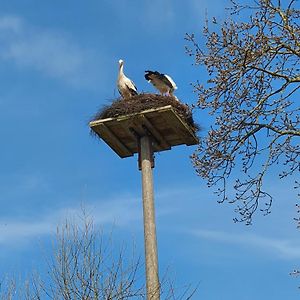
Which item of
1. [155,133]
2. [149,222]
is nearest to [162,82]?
[155,133]

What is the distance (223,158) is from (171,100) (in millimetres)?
1753

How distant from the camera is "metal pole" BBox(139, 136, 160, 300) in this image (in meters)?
6.84

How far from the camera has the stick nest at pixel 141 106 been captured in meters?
7.60

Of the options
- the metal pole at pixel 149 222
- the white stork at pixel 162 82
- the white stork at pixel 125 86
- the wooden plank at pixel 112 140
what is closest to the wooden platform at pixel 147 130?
the wooden plank at pixel 112 140

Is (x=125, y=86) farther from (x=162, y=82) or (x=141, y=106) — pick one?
(x=141, y=106)

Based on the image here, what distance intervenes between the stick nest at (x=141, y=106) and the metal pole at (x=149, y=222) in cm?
40

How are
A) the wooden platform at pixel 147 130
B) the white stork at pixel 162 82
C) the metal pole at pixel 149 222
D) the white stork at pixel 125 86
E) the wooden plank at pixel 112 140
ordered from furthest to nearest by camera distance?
the white stork at pixel 162 82 → the white stork at pixel 125 86 → the wooden plank at pixel 112 140 → the wooden platform at pixel 147 130 → the metal pole at pixel 149 222

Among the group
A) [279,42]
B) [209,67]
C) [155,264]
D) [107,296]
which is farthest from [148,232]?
[279,42]

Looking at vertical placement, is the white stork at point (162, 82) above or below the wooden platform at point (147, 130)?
above

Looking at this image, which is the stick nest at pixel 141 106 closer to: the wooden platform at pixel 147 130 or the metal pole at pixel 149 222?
the wooden platform at pixel 147 130

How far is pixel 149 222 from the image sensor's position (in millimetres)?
7172

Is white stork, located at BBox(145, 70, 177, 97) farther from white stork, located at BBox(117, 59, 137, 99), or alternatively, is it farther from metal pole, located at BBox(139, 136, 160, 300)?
metal pole, located at BBox(139, 136, 160, 300)

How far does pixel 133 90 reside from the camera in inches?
342

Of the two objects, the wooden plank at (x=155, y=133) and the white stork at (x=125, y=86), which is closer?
the wooden plank at (x=155, y=133)
